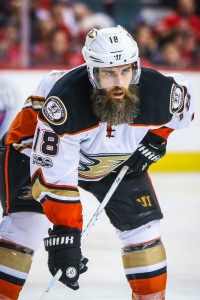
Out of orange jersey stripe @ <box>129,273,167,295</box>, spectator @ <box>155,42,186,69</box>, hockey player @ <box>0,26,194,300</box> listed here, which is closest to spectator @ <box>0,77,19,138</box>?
spectator @ <box>155,42,186,69</box>

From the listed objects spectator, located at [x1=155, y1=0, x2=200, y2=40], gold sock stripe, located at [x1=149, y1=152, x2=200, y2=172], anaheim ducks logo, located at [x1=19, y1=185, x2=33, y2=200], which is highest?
spectator, located at [x1=155, y1=0, x2=200, y2=40]

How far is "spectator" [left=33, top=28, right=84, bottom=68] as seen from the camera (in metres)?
7.13

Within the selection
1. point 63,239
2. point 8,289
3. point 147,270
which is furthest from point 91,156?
point 8,289

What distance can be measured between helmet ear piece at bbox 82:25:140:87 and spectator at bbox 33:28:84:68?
377cm

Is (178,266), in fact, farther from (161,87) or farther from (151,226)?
(161,87)

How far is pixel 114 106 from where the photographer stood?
3.30 m

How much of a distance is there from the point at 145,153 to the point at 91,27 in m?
3.87

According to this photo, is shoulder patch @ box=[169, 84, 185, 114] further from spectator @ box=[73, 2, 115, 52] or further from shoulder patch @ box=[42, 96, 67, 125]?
spectator @ box=[73, 2, 115, 52]

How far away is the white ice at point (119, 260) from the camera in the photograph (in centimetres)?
403

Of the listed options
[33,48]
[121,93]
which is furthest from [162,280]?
[33,48]

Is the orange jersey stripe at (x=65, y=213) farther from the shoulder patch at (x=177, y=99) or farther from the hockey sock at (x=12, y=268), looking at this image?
the shoulder patch at (x=177, y=99)

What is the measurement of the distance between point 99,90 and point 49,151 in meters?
0.28

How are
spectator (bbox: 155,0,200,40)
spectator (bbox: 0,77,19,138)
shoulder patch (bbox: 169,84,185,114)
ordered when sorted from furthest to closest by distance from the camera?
spectator (bbox: 155,0,200,40) < spectator (bbox: 0,77,19,138) < shoulder patch (bbox: 169,84,185,114)

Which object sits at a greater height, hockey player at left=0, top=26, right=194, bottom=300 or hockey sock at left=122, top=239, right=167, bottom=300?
hockey player at left=0, top=26, right=194, bottom=300
